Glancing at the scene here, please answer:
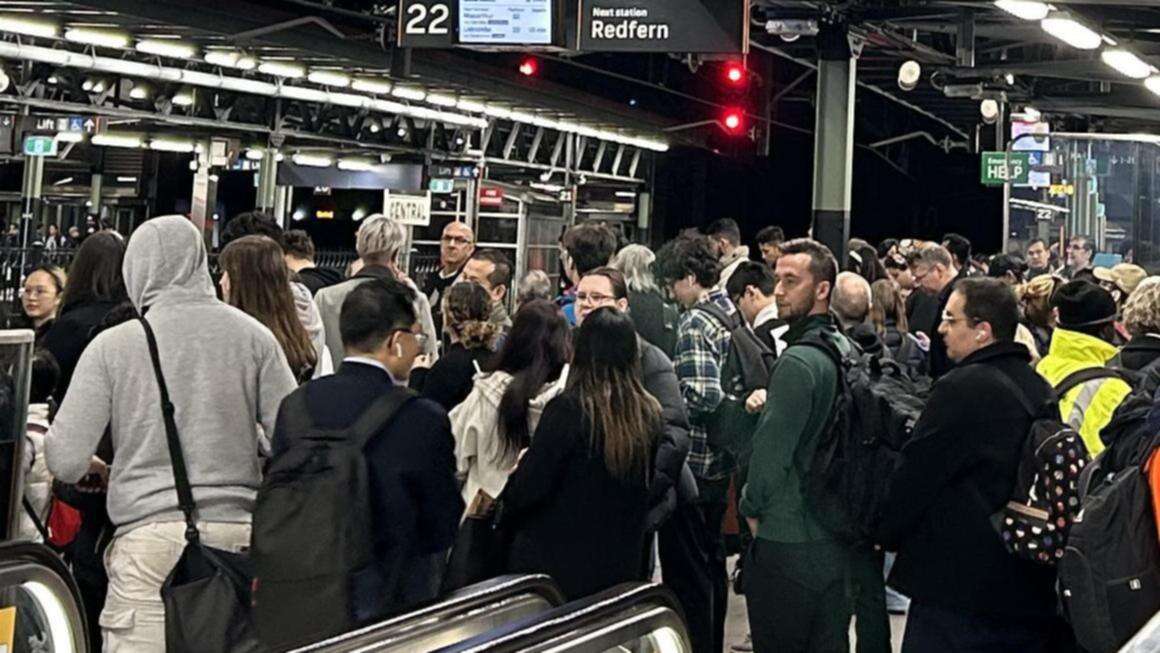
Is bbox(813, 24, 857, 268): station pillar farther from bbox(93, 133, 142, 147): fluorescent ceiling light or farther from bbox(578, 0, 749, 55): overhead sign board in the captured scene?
bbox(93, 133, 142, 147): fluorescent ceiling light

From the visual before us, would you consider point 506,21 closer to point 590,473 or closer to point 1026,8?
point 1026,8

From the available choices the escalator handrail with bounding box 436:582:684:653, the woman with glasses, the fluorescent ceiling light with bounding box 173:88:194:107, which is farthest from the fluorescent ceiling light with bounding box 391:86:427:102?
the escalator handrail with bounding box 436:582:684:653

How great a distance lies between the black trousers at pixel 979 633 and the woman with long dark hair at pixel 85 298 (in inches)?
118

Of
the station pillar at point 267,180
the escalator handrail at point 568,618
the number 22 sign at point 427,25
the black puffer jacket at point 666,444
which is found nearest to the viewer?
the escalator handrail at point 568,618

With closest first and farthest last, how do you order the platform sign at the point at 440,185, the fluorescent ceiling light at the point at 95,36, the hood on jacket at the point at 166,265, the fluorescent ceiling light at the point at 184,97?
the hood on jacket at the point at 166,265 < the fluorescent ceiling light at the point at 95,36 < the fluorescent ceiling light at the point at 184,97 < the platform sign at the point at 440,185

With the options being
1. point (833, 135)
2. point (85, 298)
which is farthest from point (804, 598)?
point (833, 135)

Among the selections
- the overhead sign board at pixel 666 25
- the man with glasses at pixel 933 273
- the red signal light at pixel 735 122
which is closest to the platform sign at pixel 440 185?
the red signal light at pixel 735 122

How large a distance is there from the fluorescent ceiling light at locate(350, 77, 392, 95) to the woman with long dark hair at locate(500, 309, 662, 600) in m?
13.4

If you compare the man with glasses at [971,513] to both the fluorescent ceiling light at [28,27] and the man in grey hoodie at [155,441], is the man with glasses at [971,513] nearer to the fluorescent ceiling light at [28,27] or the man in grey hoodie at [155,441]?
the man in grey hoodie at [155,441]

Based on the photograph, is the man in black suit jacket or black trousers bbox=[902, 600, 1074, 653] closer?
the man in black suit jacket

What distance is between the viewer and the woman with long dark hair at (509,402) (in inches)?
222

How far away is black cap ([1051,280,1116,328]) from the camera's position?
612 cm

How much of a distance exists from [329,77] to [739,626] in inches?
429

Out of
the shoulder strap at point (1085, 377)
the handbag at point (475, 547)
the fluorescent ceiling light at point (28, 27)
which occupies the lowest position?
the handbag at point (475, 547)
